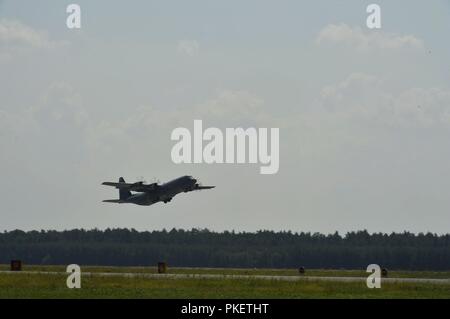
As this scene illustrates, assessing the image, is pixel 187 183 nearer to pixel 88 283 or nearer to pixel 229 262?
pixel 88 283

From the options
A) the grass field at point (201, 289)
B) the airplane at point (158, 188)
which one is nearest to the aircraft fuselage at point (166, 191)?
the airplane at point (158, 188)

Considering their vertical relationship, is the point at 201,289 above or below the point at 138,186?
below

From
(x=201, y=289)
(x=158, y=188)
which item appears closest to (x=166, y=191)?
(x=158, y=188)

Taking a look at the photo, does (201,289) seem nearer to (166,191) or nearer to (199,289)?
(199,289)

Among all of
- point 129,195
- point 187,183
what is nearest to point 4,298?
point 187,183

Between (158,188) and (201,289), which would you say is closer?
(201,289)

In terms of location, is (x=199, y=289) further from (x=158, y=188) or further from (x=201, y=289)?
(x=158, y=188)

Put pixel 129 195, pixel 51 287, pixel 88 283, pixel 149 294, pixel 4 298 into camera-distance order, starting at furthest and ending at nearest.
Answer: pixel 129 195 → pixel 88 283 → pixel 51 287 → pixel 149 294 → pixel 4 298

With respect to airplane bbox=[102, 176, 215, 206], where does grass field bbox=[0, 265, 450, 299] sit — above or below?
below

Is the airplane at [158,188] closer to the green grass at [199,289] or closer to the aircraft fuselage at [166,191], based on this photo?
the aircraft fuselage at [166,191]

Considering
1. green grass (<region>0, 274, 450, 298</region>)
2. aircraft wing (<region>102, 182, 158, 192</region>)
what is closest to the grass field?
green grass (<region>0, 274, 450, 298</region>)

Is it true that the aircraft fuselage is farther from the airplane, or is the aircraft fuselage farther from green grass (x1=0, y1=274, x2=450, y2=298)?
green grass (x1=0, y1=274, x2=450, y2=298)
